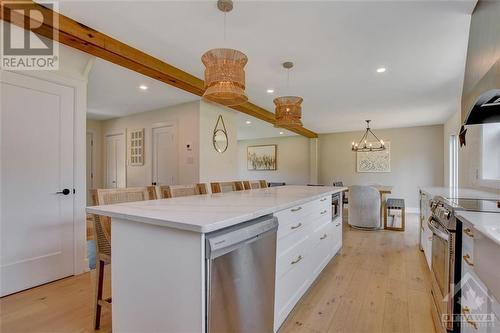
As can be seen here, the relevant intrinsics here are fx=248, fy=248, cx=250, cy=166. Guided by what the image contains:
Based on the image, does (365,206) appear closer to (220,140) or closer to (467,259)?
(220,140)

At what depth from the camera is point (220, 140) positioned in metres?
4.80

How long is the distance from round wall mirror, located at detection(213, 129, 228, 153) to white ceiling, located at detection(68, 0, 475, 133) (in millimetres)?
929

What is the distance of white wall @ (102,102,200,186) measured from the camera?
4.39 m

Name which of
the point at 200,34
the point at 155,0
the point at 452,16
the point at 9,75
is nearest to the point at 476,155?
the point at 452,16

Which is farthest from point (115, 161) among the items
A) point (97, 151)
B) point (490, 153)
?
point (490, 153)

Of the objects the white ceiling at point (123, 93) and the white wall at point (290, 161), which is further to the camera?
the white wall at point (290, 161)

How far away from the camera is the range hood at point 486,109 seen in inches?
59.9

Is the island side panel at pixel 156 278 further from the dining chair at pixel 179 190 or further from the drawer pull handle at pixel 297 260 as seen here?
the drawer pull handle at pixel 297 260

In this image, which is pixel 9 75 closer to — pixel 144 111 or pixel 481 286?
pixel 144 111

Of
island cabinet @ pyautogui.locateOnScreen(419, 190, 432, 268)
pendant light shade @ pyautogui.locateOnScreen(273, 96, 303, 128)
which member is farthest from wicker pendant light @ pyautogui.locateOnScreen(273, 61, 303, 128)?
island cabinet @ pyautogui.locateOnScreen(419, 190, 432, 268)

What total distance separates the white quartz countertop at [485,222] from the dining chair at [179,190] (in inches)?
82.1

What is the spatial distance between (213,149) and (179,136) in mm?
681

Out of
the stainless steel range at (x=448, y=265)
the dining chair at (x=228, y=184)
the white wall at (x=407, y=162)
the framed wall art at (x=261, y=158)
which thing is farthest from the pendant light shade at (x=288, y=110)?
the framed wall art at (x=261, y=158)

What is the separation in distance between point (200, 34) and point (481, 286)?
2683 millimetres
